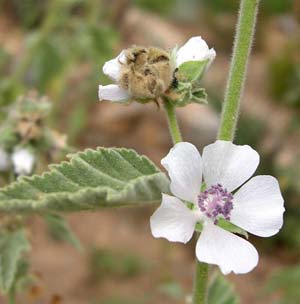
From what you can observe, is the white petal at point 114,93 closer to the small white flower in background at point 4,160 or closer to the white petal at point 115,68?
the white petal at point 115,68

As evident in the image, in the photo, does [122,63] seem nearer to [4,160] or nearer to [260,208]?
[260,208]

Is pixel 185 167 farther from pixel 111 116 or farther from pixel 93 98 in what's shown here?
pixel 111 116

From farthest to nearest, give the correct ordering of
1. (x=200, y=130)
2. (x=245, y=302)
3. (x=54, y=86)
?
(x=200, y=130)
(x=54, y=86)
(x=245, y=302)

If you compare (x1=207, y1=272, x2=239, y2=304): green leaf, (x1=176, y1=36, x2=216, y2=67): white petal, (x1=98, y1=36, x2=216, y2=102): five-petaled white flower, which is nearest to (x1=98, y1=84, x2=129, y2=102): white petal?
(x1=98, y1=36, x2=216, y2=102): five-petaled white flower

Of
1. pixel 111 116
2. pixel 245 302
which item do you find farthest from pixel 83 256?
pixel 111 116

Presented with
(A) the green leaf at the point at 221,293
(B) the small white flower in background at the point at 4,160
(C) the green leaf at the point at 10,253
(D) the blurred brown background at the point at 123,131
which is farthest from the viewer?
(D) the blurred brown background at the point at 123,131

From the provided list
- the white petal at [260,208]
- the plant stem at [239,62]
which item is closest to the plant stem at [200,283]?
the white petal at [260,208]
